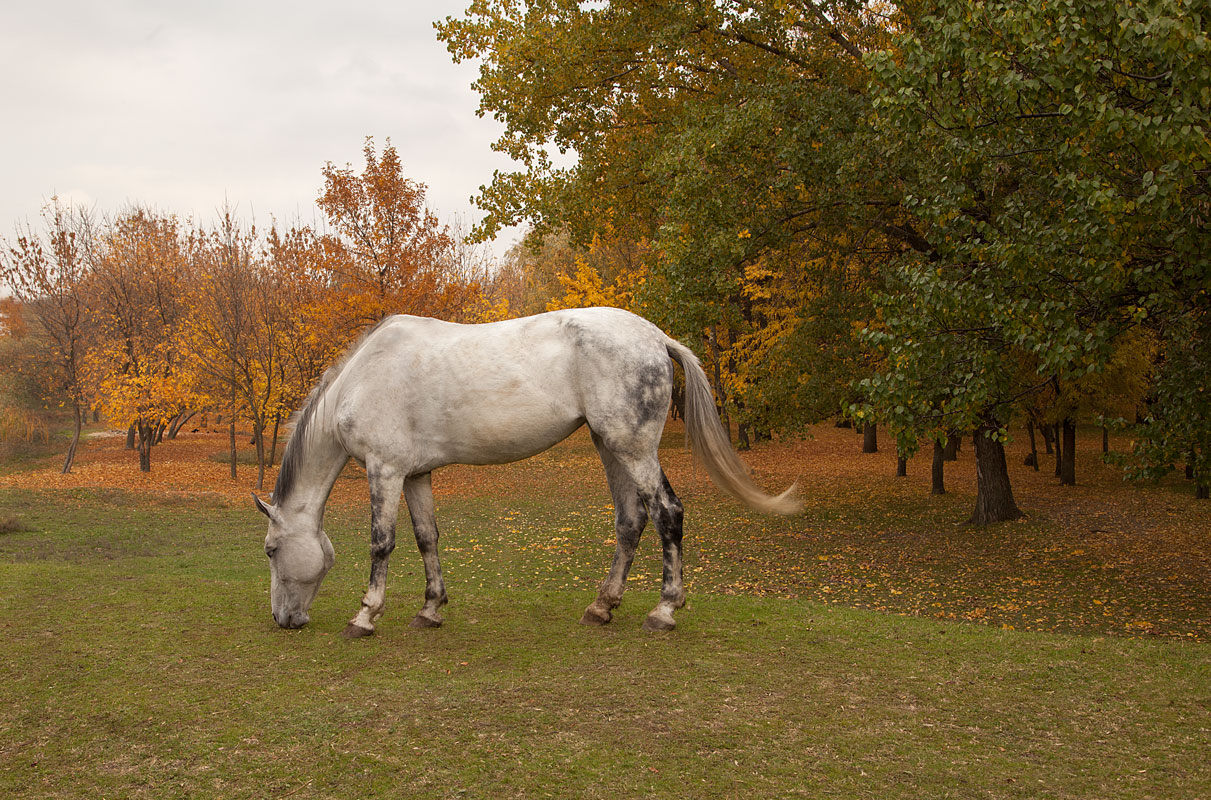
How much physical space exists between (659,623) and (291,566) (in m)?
2.90

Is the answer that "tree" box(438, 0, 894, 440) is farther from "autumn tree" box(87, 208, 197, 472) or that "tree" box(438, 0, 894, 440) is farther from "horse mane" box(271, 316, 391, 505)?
"autumn tree" box(87, 208, 197, 472)

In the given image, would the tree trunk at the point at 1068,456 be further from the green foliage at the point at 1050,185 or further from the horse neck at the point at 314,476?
the horse neck at the point at 314,476

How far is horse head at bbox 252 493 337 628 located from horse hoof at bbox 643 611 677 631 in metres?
2.61

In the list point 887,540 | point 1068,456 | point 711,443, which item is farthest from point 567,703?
point 1068,456

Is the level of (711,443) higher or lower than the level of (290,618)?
higher

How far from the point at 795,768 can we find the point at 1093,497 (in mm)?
18299

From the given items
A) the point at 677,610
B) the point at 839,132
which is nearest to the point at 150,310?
the point at 839,132

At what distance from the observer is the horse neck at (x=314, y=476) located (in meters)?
6.45

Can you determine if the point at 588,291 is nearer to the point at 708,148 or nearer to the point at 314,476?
the point at 708,148

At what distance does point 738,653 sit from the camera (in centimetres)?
582

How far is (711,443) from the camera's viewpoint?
Result: 6.63m

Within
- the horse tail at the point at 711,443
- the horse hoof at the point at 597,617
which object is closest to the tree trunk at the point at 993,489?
the horse tail at the point at 711,443

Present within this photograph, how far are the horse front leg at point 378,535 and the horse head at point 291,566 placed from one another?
1.41 ft

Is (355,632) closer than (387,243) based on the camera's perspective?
Yes
